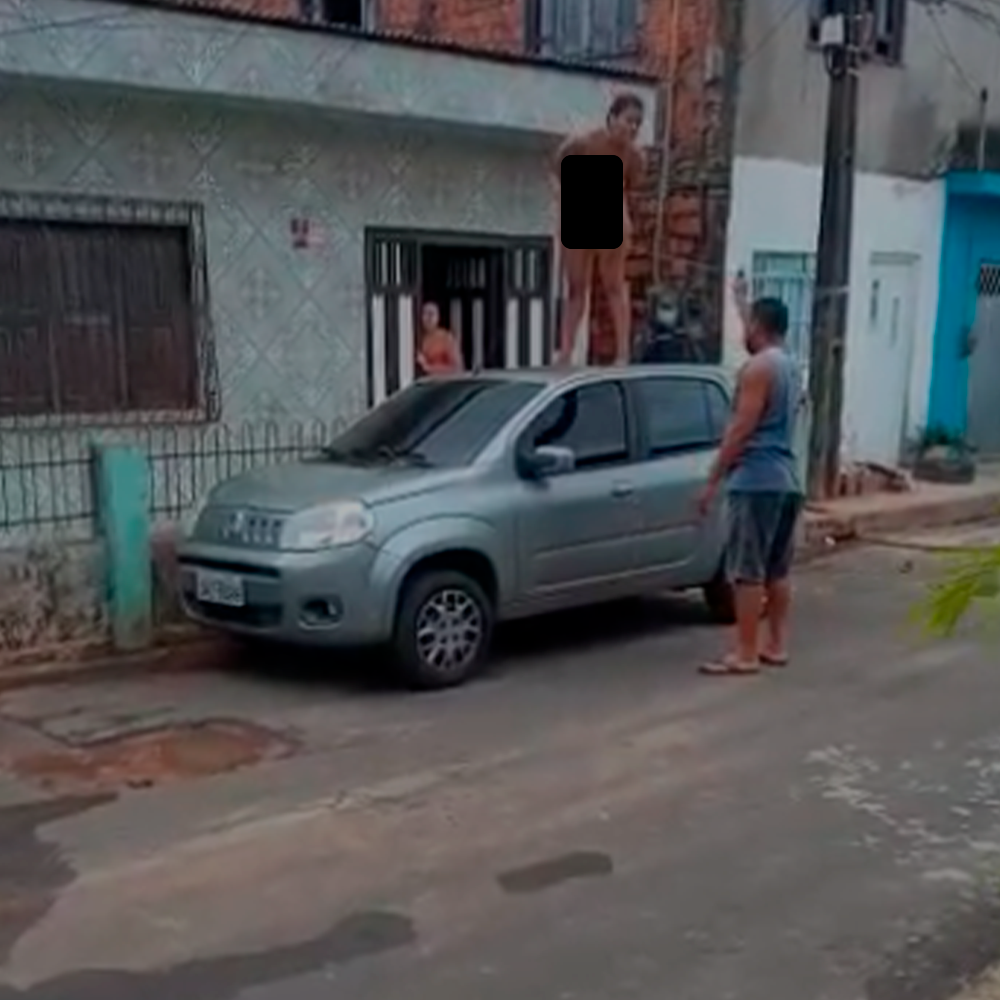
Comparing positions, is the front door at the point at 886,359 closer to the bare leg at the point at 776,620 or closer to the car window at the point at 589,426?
the car window at the point at 589,426

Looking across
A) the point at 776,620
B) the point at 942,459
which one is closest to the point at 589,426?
the point at 776,620

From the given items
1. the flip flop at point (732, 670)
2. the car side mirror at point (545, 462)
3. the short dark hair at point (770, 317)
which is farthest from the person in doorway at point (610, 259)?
the flip flop at point (732, 670)

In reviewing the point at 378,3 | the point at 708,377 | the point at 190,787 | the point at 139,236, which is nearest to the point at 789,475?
the point at 708,377

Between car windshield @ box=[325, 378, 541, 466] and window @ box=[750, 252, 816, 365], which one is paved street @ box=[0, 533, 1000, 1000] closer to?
car windshield @ box=[325, 378, 541, 466]

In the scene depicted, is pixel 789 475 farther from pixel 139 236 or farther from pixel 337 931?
pixel 139 236

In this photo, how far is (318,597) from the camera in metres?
7.37

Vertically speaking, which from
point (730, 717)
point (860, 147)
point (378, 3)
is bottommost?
point (730, 717)

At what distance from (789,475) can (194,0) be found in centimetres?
510

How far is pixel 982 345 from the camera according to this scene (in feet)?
57.6

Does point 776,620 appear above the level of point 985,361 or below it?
below

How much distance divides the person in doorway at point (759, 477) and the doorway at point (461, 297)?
13.6 feet

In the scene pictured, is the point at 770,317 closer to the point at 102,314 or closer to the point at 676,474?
the point at 676,474

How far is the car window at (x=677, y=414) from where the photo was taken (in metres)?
8.77

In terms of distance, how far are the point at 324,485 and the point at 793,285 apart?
8.23m
